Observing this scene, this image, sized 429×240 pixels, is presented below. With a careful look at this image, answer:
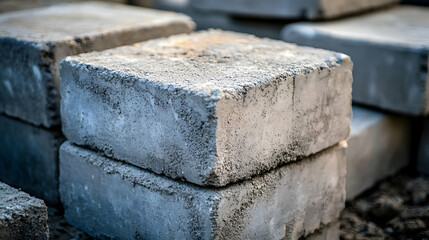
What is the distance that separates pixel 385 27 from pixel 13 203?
9.00 feet

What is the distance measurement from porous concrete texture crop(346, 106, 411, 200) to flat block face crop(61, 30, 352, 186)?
0.87 m

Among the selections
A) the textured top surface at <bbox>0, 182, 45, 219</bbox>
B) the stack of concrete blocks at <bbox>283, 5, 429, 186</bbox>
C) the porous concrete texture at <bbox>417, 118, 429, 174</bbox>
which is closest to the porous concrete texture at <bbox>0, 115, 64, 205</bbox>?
the textured top surface at <bbox>0, 182, 45, 219</bbox>

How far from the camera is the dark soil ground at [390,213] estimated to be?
10.5ft

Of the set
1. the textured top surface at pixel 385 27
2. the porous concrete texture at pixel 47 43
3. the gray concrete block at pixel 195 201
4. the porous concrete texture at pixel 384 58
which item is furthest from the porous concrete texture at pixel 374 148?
the porous concrete texture at pixel 47 43

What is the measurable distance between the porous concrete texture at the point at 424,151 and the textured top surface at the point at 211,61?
155 cm

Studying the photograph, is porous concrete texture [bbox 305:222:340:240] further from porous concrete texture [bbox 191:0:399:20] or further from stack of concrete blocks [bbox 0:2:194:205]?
porous concrete texture [bbox 191:0:399:20]

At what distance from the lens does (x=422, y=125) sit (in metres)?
3.95

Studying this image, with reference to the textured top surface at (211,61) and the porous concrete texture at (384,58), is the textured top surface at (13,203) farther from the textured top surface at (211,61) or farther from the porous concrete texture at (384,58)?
the porous concrete texture at (384,58)

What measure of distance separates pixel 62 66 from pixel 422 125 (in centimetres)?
240

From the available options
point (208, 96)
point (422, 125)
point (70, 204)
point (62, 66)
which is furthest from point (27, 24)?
point (422, 125)

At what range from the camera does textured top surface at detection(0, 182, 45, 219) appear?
2.17 meters

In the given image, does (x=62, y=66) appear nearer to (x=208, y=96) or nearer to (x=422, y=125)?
(x=208, y=96)

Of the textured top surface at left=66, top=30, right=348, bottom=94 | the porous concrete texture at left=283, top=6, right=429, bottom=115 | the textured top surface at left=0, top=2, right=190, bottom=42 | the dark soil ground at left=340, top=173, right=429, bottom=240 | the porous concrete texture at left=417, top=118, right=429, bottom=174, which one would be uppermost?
the textured top surface at left=0, top=2, right=190, bottom=42

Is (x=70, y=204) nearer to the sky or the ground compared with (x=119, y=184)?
nearer to the ground
